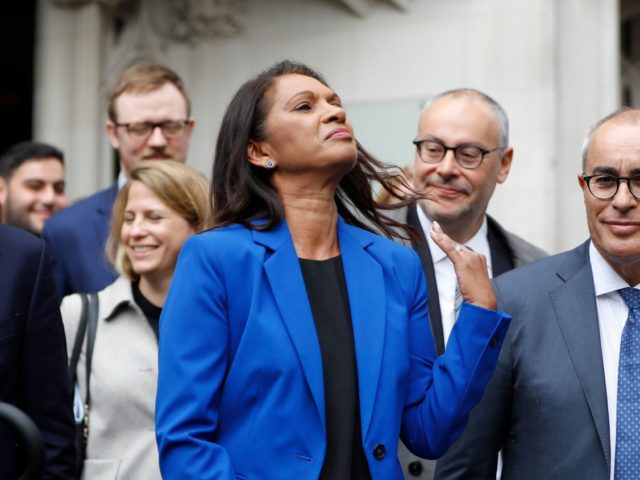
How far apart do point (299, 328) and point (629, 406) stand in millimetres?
1068

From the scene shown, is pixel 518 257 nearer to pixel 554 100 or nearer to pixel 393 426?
pixel 393 426

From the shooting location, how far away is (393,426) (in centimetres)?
310

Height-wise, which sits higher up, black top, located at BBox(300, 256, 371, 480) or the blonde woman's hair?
the blonde woman's hair

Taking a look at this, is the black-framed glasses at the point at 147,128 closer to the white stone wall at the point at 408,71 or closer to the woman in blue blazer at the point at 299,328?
the woman in blue blazer at the point at 299,328

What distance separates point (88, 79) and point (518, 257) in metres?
5.03

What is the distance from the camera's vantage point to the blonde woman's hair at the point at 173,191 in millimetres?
4621

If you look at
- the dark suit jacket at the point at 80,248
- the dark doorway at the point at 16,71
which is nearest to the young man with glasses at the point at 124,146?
the dark suit jacket at the point at 80,248

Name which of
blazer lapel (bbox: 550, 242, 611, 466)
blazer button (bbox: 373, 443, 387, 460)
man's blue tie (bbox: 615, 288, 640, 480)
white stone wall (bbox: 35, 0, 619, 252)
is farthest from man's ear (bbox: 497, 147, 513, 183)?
white stone wall (bbox: 35, 0, 619, 252)

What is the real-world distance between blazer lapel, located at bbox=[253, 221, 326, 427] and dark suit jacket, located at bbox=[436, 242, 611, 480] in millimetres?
809

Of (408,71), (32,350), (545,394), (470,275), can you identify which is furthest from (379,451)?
(408,71)

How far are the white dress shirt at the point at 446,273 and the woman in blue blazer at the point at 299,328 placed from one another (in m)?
0.95

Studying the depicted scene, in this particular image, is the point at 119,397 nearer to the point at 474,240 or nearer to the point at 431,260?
the point at 431,260

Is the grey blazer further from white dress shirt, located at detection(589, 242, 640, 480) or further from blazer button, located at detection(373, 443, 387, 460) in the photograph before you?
white dress shirt, located at detection(589, 242, 640, 480)

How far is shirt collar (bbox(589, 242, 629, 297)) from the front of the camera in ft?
12.2
